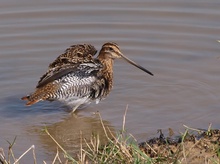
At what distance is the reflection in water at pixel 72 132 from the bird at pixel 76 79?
0.27 m

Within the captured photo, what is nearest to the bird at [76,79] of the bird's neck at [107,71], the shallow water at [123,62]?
the bird's neck at [107,71]

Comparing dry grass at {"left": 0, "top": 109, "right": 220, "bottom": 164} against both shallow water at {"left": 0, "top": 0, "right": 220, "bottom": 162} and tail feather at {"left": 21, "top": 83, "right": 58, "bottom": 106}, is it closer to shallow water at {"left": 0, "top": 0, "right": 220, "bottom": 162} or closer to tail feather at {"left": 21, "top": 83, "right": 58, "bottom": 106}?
shallow water at {"left": 0, "top": 0, "right": 220, "bottom": 162}

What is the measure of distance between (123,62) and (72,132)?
2.08m

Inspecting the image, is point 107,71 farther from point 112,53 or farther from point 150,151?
point 150,151

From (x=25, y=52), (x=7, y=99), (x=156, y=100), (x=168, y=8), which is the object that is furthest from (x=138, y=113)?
(x=168, y=8)

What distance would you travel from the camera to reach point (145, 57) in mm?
10484

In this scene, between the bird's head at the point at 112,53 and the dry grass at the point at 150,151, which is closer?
the dry grass at the point at 150,151

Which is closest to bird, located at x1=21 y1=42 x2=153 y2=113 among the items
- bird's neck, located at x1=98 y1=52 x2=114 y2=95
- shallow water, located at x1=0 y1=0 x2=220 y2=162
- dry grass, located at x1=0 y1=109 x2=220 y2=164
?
bird's neck, located at x1=98 y1=52 x2=114 y2=95

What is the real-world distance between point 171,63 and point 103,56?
1.07m

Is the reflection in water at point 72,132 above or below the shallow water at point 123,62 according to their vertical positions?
below

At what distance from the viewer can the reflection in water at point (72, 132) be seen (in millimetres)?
8312

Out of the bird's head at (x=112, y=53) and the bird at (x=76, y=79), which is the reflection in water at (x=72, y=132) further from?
the bird's head at (x=112, y=53)

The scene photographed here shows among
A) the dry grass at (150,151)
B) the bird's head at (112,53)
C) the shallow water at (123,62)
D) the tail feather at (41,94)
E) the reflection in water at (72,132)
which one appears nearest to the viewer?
the dry grass at (150,151)

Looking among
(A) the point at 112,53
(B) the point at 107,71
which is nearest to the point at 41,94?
(B) the point at 107,71
